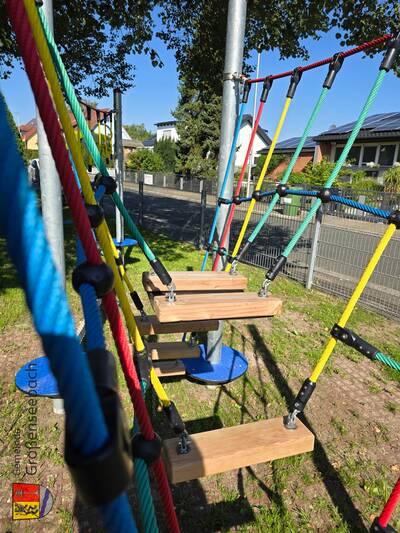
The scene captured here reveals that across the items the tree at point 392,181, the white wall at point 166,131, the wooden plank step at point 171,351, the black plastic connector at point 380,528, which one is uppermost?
the white wall at point 166,131

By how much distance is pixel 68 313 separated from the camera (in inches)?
21.6

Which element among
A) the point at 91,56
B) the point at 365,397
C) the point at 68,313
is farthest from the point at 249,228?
the point at 68,313

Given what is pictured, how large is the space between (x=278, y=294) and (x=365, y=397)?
2.91 m

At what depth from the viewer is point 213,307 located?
2305 mm

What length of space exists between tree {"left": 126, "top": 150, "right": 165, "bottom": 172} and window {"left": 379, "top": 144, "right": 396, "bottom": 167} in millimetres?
22917

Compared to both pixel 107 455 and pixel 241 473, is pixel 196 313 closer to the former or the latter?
pixel 241 473

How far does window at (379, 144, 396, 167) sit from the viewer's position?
25531 mm

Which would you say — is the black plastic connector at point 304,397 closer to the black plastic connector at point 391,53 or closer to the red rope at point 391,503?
the red rope at point 391,503

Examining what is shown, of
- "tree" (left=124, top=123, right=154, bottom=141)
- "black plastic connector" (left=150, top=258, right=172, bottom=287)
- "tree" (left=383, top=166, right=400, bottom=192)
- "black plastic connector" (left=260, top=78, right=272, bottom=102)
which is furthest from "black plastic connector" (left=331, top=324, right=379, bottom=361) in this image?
"tree" (left=124, top=123, right=154, bottom=141)

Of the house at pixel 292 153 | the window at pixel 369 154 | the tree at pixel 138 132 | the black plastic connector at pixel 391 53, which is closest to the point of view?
the black plastic connector at pixel 391 53

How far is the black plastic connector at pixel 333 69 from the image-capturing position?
2.58 meters

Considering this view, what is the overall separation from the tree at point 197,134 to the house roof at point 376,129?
9.04 m

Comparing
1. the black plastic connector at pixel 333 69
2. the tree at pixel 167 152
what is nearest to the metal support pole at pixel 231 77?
the black plastic connector at pixel 333 69

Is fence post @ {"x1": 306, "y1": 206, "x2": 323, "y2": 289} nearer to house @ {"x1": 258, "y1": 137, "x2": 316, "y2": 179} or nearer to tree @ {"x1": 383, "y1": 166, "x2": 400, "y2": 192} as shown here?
tree @ {"x1": 383, "y1": 166, "x2": 400, "y2": 192}
